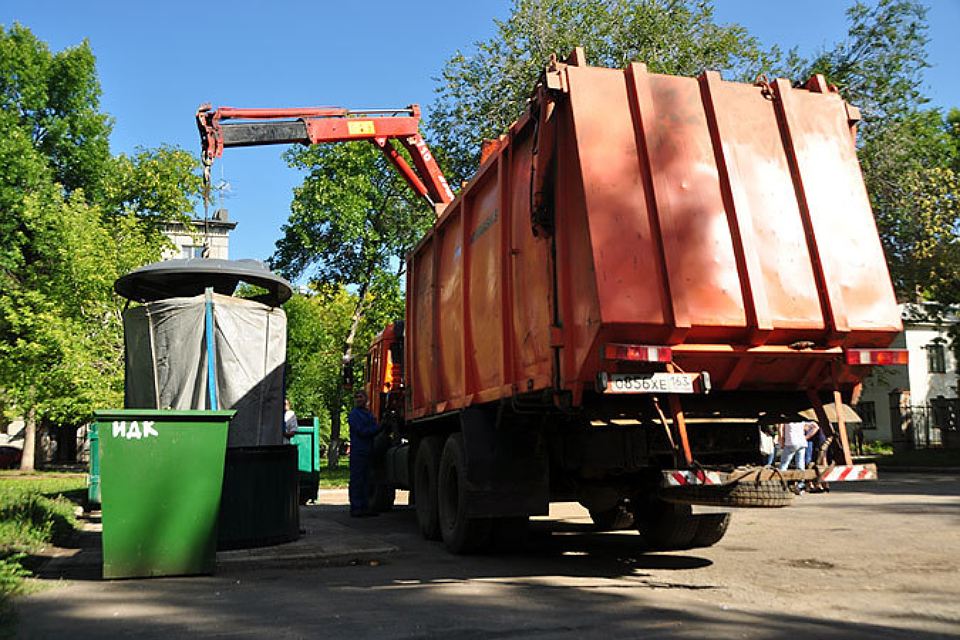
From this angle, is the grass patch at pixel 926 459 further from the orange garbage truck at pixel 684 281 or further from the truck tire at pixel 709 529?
the orange garbage truck at pixel 684 281

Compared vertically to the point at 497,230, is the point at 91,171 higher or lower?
higher

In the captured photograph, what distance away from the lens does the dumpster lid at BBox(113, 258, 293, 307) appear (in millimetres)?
10055

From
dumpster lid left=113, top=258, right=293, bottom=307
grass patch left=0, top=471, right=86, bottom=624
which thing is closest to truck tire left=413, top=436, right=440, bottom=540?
dumpster lid left=113, top=258, right=293, bottom=307

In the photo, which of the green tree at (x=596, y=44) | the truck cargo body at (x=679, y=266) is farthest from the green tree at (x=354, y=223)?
the truck cargo body at (x=679, y=266)

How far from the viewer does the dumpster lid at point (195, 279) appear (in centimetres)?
1005

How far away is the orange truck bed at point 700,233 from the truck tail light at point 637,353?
83 millimetres

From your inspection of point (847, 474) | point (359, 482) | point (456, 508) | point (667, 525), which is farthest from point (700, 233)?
point (359, 482)

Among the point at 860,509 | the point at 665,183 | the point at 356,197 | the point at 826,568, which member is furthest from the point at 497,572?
the point at 356,197

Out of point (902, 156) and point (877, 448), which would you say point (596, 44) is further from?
point (877, 448)

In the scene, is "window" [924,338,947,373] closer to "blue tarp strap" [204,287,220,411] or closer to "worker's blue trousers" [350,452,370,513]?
"worker's blue trousers" [350,452,370,513]

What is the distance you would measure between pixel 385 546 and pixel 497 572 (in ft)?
5.54

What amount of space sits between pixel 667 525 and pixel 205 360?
560cm

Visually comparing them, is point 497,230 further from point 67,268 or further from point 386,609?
point 67,268

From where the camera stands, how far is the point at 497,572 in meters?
6.91
